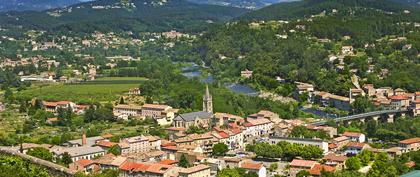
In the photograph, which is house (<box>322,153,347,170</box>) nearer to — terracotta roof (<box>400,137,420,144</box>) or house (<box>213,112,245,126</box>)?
terracotta roof (<box>400,137,420,144</box>)

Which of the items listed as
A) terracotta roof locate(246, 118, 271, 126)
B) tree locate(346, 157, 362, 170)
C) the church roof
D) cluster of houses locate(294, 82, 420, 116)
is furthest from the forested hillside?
tree locate(346, 157, 362, 170)

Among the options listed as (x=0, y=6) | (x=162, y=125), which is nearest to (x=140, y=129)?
(x=162, y=125)

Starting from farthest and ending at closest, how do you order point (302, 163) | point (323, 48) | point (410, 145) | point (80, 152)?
point (323, 48), point (410, 145), point (80, 152), point (302, 163)

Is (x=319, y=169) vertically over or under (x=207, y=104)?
over

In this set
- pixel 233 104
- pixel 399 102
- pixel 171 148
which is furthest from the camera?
pixel 399 102

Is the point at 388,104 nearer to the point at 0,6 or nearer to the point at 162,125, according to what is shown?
the point at 162,125

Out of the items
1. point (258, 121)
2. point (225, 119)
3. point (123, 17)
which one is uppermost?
point (258, 121)

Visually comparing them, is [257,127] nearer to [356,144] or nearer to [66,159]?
[356,144]

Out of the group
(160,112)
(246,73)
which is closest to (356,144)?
(160,112)
